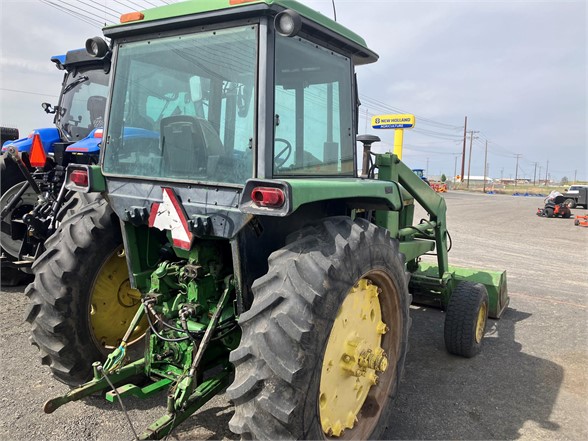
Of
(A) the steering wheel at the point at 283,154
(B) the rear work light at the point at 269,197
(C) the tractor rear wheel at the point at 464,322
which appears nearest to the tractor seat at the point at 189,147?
(A) the steering wheel at the point at 283,154

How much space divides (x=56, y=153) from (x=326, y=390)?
5207mm

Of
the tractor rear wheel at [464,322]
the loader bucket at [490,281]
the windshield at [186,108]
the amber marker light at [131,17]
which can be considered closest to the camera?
the windshield at [186,108]

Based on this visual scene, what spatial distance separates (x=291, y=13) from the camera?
2184 mm

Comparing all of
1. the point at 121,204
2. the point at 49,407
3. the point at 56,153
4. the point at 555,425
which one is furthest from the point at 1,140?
the point at 555,425

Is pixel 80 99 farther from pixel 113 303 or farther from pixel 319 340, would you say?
pixel 319 340

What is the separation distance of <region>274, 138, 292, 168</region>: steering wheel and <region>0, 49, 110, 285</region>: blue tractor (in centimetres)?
320

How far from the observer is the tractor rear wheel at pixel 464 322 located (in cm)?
420

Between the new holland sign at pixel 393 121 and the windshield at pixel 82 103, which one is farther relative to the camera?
the new holland sign at pixel 393 121

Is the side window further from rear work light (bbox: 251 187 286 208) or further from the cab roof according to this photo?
rear work light (bbox: 251 187 286 208)

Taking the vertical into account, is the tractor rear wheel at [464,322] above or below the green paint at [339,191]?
below

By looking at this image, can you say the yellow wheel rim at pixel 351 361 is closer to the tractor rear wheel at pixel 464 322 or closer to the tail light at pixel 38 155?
the tractor rear wheel at pixel 464 322

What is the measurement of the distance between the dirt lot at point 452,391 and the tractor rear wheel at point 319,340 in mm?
673

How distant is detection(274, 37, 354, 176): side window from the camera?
2535mm

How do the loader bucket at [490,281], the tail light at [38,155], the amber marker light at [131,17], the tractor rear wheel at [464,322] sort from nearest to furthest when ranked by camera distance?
the amber marker light at [131,17], the tractor rear wheel at [464,322], the loader bucket at [490,281], the tail light at [38,155]
